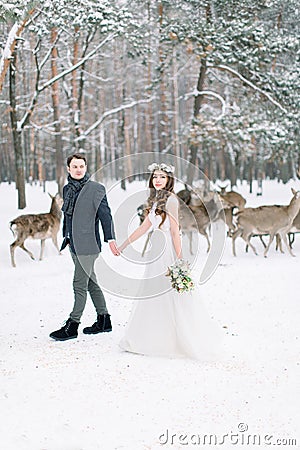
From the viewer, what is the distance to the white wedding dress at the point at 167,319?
5492 mm

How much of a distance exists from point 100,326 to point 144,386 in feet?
5.52

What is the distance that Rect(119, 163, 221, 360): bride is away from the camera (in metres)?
5.51

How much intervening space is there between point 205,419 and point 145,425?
1.55 feet

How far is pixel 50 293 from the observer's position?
868 centimetres

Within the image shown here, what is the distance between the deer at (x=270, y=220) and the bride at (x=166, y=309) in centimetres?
608

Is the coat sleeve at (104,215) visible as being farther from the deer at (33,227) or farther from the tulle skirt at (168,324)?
the deer at (33,227)

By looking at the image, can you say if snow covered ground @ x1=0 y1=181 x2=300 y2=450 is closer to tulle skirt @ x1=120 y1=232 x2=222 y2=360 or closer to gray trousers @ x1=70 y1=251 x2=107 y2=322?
tulle skirt @ x1=120 y1=232 x2=222 y2=360

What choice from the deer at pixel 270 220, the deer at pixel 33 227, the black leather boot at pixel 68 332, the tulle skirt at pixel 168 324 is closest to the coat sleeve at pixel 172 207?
the tulle skirt at pixel 168 324

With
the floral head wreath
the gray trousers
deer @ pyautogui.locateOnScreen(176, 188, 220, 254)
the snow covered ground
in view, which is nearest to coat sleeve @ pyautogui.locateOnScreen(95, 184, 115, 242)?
the gray trousers

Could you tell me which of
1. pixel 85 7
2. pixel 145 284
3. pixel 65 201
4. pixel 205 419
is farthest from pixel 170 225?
pixel 85 7

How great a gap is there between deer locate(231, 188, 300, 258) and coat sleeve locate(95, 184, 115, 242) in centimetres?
604

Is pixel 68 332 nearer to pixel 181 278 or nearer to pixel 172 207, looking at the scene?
pixel 181 278

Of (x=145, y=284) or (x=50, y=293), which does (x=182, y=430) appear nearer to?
(x=145, y=284)

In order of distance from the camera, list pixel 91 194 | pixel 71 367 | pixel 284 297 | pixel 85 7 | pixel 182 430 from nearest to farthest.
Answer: pixel 182 430 < pixel 71 367 < pixel 91 194 < pixel 284 297 < pixel 85 7
